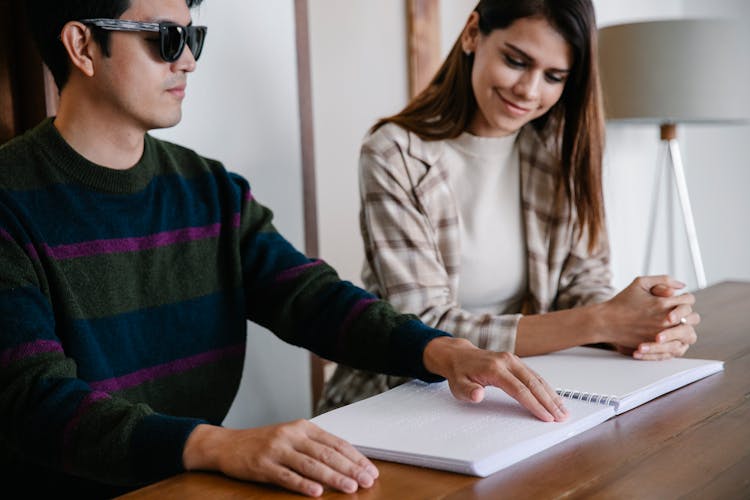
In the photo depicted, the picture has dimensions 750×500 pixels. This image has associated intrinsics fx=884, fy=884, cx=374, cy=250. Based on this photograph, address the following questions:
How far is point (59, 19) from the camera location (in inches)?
48.8

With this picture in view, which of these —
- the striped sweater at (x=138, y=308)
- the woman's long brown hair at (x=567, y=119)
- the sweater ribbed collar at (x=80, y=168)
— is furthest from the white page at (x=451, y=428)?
the woman's long brown hair at (x=567, y=119)

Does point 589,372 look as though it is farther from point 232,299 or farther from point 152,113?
point 152,113

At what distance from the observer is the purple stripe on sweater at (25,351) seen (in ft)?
3.25

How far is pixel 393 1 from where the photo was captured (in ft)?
8.07

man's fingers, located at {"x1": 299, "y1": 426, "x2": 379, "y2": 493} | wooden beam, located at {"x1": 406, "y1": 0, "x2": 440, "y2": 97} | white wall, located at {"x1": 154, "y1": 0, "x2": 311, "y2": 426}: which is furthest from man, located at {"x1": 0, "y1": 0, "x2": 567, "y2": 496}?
wooden beam, located at {"x1": 406, "y1": 0, "x2": 440, "y2": 97}

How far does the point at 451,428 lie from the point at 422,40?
1727 millimetres

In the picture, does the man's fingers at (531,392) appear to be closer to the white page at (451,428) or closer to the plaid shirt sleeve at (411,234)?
the white page at (451,428)

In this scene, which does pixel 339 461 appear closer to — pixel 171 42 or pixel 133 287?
pixel 133 287

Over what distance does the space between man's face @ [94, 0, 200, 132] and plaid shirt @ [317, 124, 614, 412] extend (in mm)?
468

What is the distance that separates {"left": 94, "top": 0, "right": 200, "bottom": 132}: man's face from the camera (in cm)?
123

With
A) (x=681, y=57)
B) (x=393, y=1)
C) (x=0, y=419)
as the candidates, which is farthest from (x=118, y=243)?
(x=681, y=57)

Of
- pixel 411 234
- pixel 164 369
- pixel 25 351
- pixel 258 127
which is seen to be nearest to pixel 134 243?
pixel 164 369

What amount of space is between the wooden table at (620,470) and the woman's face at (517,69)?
0.69 metres

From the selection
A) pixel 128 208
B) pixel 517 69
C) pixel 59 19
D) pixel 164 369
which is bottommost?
pixel 164 369
